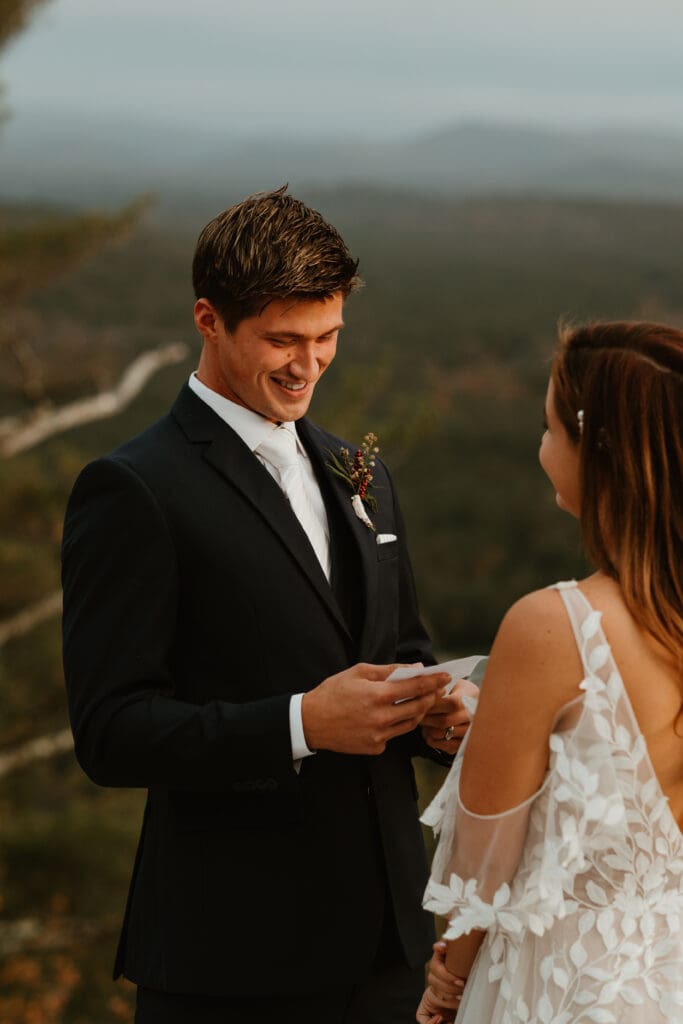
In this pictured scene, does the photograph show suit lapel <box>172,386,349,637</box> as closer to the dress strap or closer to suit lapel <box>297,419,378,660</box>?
suit lapel <box>297,419,378,660</box>

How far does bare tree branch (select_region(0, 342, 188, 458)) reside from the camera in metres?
10.3

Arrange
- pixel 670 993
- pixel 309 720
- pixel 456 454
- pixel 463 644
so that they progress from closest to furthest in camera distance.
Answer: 1. pixel 670 993
2. pixel 309 720
3. pixel 463 644
4. pixel 456 454

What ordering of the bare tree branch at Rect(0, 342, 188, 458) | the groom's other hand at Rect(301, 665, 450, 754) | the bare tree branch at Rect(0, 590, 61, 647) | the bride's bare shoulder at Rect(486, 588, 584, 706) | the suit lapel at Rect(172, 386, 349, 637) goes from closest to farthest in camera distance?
the bride's bare shoulder at Rect(486, 588, 584, 706) → the groom's other hand at Rect(301, 665, 450, 754) → the suit lapel at Rect(172, 386, 349, 637) → the bare tree branch at Rect(0, 342, 188, 458) → the bare tree branch at Rect(0, 590, 61, 647)

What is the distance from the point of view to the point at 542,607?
1678 mm

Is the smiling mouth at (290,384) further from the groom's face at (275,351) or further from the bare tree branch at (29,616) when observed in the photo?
the bare tree branch at (29,616)

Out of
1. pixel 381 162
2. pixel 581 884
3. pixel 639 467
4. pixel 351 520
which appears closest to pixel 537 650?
pixel 639 467

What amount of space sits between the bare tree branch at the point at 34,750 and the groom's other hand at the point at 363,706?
956 cm

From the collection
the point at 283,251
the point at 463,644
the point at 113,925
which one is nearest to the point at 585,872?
the point at 283,251

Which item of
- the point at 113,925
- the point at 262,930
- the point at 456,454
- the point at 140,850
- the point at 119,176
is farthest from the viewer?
the point at 119,176

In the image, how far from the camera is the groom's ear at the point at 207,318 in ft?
7.00

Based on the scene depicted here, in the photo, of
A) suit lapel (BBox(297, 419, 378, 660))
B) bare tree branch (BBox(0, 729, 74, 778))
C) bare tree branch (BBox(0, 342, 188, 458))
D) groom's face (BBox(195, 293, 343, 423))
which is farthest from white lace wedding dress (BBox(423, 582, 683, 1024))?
bare tree branch (BBox(0, 729, 74, 778))

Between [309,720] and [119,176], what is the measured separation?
45156mm

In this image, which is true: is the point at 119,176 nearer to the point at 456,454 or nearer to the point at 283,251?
the point at 456,454

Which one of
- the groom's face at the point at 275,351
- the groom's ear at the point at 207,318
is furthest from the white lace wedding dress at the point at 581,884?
the groom's ear at the point at 207,318
